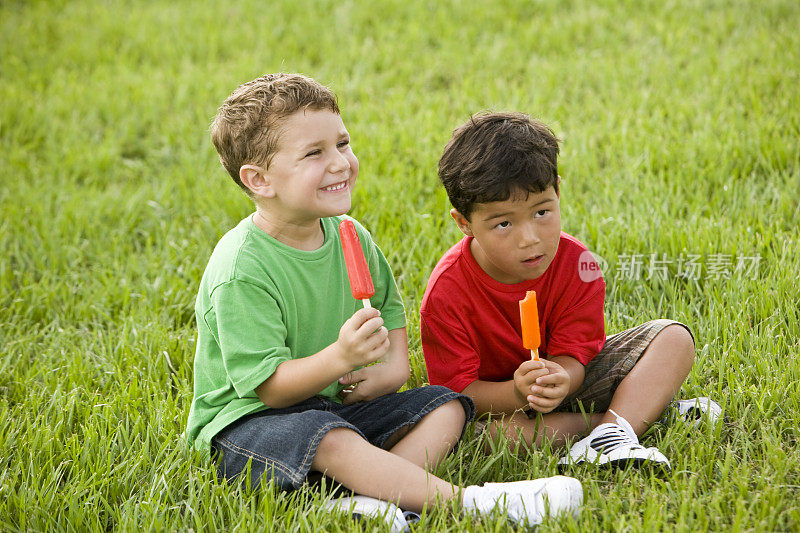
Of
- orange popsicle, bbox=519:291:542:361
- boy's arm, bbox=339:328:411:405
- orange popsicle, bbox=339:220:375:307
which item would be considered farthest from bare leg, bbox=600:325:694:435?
orange popsicle, bbox=339:220:375:307

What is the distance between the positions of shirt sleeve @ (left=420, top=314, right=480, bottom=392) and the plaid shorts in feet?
1.23

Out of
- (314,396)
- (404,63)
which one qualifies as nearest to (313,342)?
(314,396)

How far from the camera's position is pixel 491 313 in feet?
8.62

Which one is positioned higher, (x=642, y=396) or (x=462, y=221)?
(x=462, y=221)

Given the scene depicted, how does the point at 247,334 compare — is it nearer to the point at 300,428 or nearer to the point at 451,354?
the point at 300,428

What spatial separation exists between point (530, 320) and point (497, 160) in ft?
1.55

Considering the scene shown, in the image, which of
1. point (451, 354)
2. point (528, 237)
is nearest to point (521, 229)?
point (528, 237)

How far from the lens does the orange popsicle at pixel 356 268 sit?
2.29 metres

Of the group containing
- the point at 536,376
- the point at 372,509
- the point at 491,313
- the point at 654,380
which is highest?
the point at 491,313

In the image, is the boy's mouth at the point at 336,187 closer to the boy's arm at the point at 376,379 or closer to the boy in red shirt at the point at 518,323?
the boy in red shirt at the point at 518,323

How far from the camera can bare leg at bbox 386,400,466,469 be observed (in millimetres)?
2377

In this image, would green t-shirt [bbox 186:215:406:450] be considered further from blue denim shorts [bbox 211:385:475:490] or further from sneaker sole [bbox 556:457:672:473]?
sneaker sole [bbox 556:457:672:473]

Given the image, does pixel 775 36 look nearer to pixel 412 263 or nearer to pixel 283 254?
pixel 412 263

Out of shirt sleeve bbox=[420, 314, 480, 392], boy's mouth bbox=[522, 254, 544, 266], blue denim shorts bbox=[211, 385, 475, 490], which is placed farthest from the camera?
shirt sleeve bbox=[420, 314, 480, 392]
